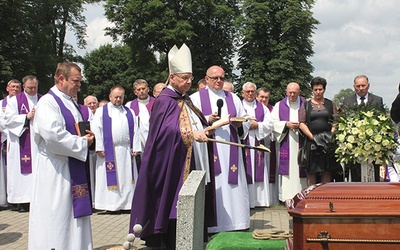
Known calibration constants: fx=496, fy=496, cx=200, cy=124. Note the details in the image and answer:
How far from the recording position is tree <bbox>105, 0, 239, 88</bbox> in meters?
34.4

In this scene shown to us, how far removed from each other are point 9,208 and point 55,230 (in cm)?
547

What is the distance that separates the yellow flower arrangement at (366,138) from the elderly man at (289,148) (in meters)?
2.85

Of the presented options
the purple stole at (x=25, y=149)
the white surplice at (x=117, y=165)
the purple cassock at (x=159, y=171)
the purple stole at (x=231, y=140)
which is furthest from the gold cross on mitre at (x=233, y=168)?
the purple stole at (x=25, y=149)

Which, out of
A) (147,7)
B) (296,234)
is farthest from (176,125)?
(147,7)

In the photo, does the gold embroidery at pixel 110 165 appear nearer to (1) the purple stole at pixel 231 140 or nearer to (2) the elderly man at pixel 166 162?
(1) the purple stole at pixel 231 140

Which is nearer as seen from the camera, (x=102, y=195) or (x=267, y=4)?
(x=102, y=195)

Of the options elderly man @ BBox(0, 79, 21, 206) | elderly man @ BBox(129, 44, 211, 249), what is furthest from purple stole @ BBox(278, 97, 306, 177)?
elderly man @ BBox(0, 79, 21, 206)

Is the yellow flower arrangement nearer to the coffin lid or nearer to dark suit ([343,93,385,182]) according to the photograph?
dark suit ([343,93,385,182])

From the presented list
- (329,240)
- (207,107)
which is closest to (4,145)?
A: (207,107)

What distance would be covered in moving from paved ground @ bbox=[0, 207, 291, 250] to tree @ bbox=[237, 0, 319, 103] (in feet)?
89.6

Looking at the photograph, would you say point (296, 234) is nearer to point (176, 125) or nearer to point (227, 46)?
point (176, 125)

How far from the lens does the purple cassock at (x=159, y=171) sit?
581 centimetres

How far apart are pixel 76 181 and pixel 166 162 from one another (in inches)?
44.5

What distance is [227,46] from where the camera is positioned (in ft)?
124
